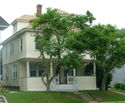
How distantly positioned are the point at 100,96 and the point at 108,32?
5974 mm

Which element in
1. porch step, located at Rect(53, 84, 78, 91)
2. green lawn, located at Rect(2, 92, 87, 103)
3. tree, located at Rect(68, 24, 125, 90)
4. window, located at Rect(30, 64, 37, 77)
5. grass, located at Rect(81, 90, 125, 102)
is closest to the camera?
green lawn, located at Rect(2, 92, 87, 103)

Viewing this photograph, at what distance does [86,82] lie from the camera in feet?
94.5

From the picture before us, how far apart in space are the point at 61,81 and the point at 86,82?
3.11 metres

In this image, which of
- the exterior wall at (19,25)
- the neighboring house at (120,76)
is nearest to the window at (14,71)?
the exterior wall at (19,25)

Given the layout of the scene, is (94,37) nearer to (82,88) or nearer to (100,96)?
(100,96)

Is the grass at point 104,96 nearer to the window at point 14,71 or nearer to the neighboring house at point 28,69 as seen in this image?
the neighboring house at point 28,69

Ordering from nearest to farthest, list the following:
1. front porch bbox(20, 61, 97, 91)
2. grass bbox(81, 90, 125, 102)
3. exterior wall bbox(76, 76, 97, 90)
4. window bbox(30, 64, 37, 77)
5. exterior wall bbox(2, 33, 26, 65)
A: 1. grass bbox(81, 90, 125, 102)
2. front porch bbox(20, 61, 97, 91)
3. exterior wall bbox(2, 33, 26, 65)
4. exterior wall bbox(76, 76, 97, 90)
5. window bbox(30, 64, 37, 77)

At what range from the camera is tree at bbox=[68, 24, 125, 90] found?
20.6 m

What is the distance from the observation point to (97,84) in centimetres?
3003

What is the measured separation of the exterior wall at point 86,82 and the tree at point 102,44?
5.90 m

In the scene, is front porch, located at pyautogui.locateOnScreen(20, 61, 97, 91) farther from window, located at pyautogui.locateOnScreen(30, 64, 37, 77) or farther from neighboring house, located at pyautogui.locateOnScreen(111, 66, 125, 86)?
neighboring house, located at pyautogui.locateOnScreen(111, 66, 125, 86)

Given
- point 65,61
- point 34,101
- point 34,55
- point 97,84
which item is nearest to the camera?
point 34,101

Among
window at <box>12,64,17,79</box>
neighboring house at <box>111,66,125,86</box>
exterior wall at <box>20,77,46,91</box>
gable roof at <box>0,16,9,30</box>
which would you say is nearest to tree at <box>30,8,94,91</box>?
gable roof at <box>0,16,9,30</box>

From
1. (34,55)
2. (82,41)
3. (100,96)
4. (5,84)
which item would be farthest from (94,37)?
(5,84)
